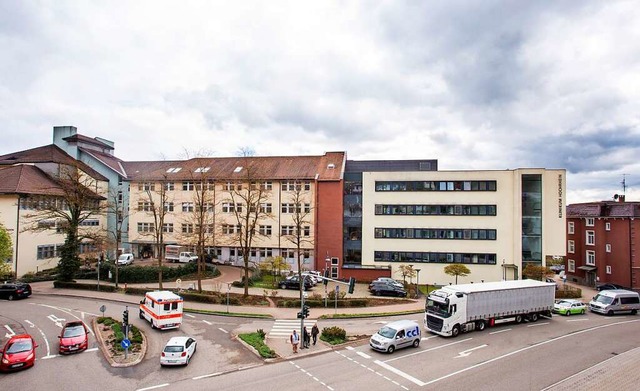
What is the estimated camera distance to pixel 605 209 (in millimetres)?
50812

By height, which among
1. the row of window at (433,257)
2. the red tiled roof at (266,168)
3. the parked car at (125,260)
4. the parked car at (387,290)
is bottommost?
the parked car at (387,290)

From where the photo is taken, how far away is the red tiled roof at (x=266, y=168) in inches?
2083

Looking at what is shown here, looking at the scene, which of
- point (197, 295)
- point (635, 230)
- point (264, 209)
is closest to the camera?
point (197, 295)

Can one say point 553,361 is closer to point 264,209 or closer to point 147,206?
point 264,209

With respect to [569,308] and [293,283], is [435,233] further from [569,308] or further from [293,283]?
[293,283]

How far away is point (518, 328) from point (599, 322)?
8.45 m

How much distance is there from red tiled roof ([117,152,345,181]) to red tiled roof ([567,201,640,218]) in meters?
33.3

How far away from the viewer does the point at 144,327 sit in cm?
2881

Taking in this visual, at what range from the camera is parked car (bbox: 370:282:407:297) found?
4012 centimetres

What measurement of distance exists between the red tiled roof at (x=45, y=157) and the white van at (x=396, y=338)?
48926mm

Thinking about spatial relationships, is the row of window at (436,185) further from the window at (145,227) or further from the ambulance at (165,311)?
the window at (145,227)

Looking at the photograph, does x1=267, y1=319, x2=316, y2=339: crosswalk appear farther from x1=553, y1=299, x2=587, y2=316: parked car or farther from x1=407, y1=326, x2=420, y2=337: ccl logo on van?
x1=553, y1=299, x2=587, y2=316: parked car

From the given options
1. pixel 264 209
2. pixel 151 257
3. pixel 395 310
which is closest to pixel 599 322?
pixel 395 310

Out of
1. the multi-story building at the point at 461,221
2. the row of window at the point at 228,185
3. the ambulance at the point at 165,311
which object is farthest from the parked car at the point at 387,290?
the ambulance at the point at 165,311
